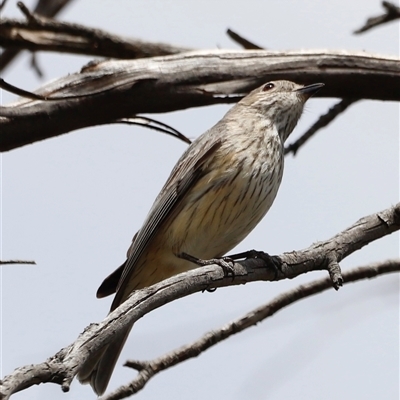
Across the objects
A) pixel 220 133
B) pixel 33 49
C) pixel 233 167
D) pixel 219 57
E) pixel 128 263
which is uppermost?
pixel 33 49

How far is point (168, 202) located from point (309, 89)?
1.27 metres

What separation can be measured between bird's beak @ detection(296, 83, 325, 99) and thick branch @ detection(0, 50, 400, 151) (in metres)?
0.10

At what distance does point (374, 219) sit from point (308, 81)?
6.02ft

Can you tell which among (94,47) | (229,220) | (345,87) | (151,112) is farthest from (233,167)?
(94,47)

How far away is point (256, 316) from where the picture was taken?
16.5 feet

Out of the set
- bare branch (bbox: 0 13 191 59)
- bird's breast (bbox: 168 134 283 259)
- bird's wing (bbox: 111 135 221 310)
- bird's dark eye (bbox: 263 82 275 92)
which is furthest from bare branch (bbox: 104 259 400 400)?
bare branch (bbox: 0 13 191 59)

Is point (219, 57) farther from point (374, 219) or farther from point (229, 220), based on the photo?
point (374, 219)

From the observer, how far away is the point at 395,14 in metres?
5.88

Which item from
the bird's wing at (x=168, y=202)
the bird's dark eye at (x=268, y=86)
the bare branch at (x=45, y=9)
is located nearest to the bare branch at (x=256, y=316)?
the bird's wing at (x=168, y=202)

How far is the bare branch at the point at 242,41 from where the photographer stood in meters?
6.08

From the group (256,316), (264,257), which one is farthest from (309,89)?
(256,316)

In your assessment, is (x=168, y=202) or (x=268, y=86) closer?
(x=168, y=202)

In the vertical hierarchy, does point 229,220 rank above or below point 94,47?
below

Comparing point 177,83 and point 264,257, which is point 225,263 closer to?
point 264,257
